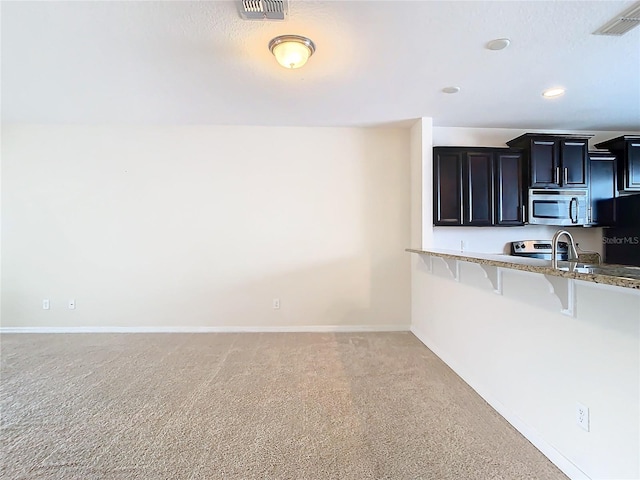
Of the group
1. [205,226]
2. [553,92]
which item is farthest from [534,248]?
[205,226]

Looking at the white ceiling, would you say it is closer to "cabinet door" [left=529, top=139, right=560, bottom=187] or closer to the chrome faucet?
"cabinet door" [left=529, top=139, right=560, bottom=187]

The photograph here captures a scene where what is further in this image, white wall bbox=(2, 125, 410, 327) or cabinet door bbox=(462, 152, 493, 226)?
white wall bbox=(2, 125, 410, 327)

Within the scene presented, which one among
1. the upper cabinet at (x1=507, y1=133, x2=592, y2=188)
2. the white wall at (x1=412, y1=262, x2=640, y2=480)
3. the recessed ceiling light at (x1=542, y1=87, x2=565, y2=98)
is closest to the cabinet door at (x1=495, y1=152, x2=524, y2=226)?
the upper cabinet at (x1=507, y1=133, x2=592, y2=188)

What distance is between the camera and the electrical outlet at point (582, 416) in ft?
5.10

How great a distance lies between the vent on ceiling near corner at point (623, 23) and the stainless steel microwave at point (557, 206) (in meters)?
1.88

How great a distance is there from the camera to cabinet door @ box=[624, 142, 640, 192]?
3.68 meters

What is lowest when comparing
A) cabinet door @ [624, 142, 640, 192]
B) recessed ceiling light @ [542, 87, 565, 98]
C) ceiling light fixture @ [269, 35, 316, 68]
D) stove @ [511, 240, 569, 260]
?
stove @ [511, 240, 569, 260]

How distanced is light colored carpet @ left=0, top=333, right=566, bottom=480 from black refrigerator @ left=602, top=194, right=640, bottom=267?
8.95ft

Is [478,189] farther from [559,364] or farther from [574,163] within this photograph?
[559,364]

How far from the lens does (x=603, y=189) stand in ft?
12.3

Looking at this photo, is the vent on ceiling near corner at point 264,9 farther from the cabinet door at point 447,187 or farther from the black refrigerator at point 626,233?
the black refrigerator at point 626,233

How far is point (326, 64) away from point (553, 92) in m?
2.12

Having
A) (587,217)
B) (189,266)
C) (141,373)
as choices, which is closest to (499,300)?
(587,217)

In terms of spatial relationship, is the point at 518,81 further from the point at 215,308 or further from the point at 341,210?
the point at 215,308
